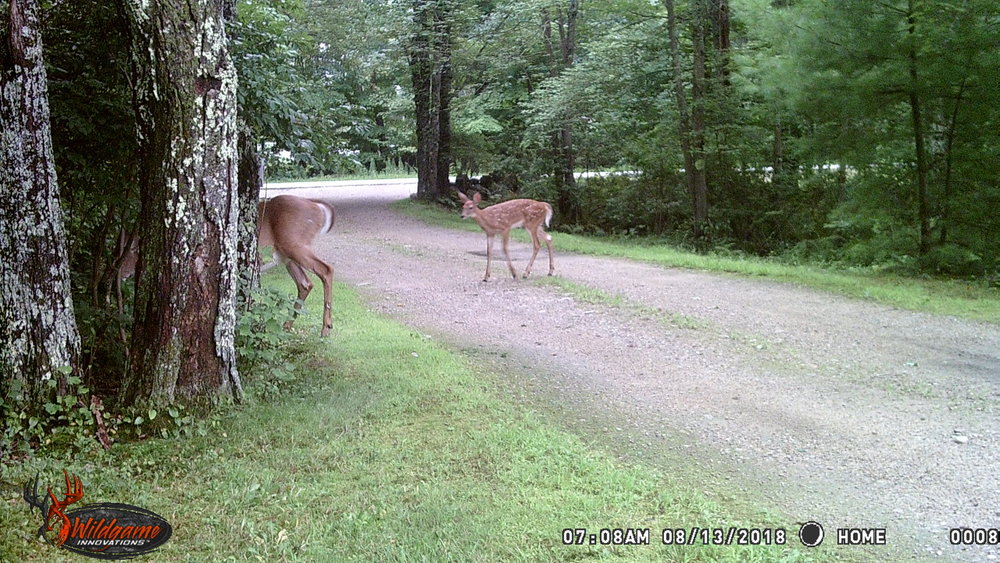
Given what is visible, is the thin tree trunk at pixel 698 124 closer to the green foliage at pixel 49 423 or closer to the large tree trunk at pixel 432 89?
the large tree trunk at pixel 432 89

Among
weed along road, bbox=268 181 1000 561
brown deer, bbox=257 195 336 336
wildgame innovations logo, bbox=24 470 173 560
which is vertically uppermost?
brown deer, bbox=257 195 336 336

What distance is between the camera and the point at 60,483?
155 inches

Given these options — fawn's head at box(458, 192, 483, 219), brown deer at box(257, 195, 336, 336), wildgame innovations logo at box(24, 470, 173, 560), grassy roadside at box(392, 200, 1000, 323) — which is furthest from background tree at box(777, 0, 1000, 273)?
wildgame innovations logo at box(24, 470, 173, 560)

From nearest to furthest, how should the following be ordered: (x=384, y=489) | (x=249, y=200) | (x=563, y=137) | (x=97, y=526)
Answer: (x=97, y=526), (x=384, y=489), (x=249, y=200), (x=563, y=137)

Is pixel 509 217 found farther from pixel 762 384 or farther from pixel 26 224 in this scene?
pixel 26 224

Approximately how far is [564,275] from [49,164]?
762 centimetres

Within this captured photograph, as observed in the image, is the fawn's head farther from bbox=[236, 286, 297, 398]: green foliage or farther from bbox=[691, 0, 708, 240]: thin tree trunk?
bbox=[691, 0, 708, 240]: thin tree trunk

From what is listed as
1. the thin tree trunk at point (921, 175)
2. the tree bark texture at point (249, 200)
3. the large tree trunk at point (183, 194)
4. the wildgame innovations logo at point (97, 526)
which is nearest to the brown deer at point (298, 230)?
the tree bark texture at point (249, 200)

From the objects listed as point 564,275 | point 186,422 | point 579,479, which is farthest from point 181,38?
point 564,275

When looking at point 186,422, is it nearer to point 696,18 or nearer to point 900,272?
point 900,272

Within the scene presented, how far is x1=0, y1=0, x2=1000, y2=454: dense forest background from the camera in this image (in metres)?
4.71

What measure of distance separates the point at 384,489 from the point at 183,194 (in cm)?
208

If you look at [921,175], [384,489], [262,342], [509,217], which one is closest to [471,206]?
[509,217]

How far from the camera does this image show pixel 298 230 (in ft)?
24.9
